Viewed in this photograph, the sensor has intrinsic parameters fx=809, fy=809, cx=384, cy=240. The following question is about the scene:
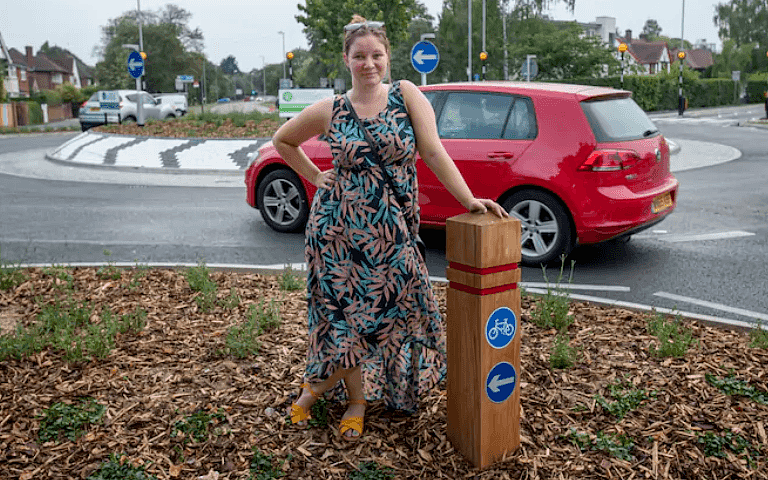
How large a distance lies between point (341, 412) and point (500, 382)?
0.89m

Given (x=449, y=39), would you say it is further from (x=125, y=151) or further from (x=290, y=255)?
(x=290, y=255)

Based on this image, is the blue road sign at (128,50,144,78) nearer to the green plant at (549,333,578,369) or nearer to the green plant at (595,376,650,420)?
the green plant at (549,333,578,369)

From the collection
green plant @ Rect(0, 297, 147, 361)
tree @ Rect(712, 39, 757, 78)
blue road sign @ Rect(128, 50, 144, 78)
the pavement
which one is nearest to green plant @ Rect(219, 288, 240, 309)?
green plant @ Rect(0, 297, 147, 361)

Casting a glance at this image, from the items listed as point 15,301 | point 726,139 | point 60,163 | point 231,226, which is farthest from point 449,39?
point 15,301

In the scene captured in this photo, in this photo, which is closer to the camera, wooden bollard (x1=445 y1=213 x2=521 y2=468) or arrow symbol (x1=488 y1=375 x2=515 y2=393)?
wooden bollard (x1=445 y1=213 x2=521 y2=468)

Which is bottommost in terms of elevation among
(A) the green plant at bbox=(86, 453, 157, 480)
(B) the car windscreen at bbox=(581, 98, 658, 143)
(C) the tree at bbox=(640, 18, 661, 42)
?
(A) the green plant at bbox=(86, 453, 157, 480)

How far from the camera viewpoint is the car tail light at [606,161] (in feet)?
22.5

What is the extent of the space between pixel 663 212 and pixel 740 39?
3894 inches

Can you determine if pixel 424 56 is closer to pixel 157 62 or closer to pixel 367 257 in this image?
pixel 367 257

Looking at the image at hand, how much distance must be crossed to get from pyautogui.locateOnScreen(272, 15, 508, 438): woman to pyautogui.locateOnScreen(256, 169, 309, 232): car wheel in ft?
17.0

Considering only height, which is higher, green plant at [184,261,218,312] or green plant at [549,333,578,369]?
green plant at [184,261,218,312]

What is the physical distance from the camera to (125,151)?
62.3 ft

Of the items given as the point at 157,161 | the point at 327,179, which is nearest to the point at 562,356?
the point at 327,179

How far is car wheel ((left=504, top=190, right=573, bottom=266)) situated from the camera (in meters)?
7.06
